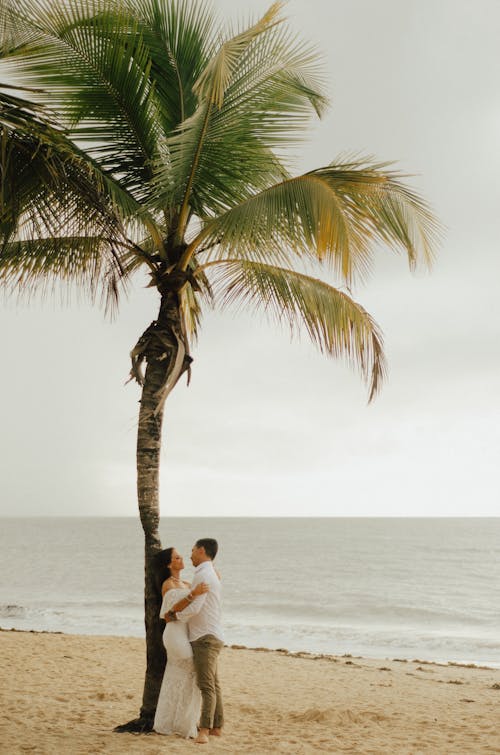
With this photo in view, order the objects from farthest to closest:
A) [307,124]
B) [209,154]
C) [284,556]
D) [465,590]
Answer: [284,556] → [465,590] → [307,124] → [209,154]

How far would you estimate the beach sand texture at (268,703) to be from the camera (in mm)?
5984

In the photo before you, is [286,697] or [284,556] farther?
[284,556]

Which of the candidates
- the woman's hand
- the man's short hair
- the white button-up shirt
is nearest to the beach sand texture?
the white button-up shirt

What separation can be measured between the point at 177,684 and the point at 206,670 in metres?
0.32

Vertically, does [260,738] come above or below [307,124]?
below

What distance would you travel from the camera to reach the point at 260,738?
20.8 ft

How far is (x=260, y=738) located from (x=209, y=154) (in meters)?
5.46

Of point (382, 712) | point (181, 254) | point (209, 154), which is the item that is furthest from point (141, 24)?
point (382, 712)

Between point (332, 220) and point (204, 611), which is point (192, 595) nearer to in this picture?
point (204, 611)

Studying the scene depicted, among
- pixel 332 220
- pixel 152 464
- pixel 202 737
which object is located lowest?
pixel 202 737

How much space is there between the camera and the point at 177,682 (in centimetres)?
578

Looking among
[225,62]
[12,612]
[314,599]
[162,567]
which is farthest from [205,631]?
[314,599]

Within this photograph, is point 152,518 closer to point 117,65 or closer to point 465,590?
point 117,65

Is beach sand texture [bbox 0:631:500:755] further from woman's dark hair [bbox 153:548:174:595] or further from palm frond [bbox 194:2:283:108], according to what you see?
palm frond [bbox 194:2:283:108]
